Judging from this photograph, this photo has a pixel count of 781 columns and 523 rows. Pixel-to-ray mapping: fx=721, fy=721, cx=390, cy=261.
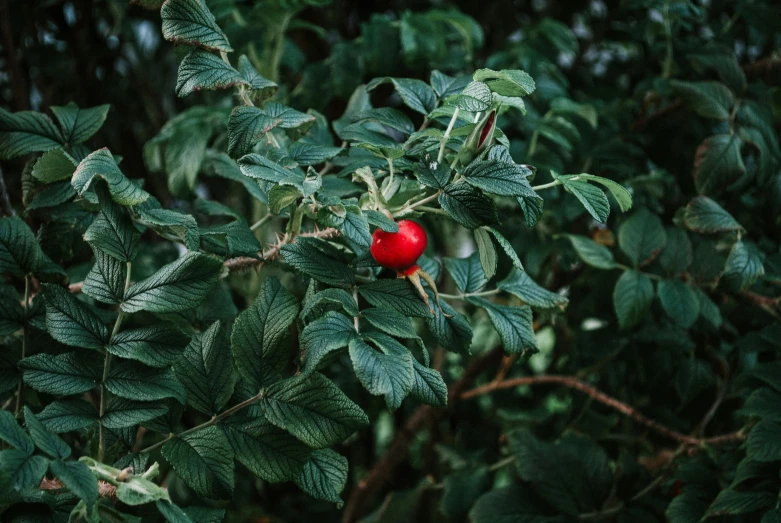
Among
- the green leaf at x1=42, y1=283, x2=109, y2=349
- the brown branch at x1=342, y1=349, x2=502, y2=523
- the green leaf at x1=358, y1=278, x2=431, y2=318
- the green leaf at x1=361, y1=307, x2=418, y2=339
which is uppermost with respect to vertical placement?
the green leaf at x1=361, y1=307, x2=418, y2=339

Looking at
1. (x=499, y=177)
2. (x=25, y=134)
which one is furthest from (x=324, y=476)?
(x=25, y=134)

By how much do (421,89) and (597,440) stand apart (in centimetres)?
64

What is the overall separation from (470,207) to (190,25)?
26cm

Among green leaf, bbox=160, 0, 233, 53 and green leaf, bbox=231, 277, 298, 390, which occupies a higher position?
green leaf, bbox=160, 0, 233, 53

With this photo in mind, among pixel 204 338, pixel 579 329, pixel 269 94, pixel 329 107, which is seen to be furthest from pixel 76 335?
pixel 329 107

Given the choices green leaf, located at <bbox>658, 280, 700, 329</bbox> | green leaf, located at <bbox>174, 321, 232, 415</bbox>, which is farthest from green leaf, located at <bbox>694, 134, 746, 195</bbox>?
green leaf, located at <bbox>174, 321, 232, 415</bbox>

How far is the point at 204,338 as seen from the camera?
569 mm

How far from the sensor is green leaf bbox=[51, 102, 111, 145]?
2.17ft

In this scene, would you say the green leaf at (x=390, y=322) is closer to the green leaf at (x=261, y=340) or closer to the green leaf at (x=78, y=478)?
the green leaf at (x=261, y=340)

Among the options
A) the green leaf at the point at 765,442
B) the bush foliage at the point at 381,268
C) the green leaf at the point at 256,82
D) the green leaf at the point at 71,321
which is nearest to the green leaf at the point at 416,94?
the bush foliage at the point at 381,268

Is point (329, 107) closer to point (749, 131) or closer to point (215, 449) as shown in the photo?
point (749, 131)

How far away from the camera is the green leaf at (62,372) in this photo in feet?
1.73

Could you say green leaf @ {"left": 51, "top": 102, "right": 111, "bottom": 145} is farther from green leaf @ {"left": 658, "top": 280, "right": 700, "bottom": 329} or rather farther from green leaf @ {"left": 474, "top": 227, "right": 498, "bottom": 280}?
green leaf @ {"left": 658, "top": 280, "right": 700, "bottom": 329}

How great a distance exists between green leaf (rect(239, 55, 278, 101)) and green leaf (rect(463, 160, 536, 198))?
0.64 feet
